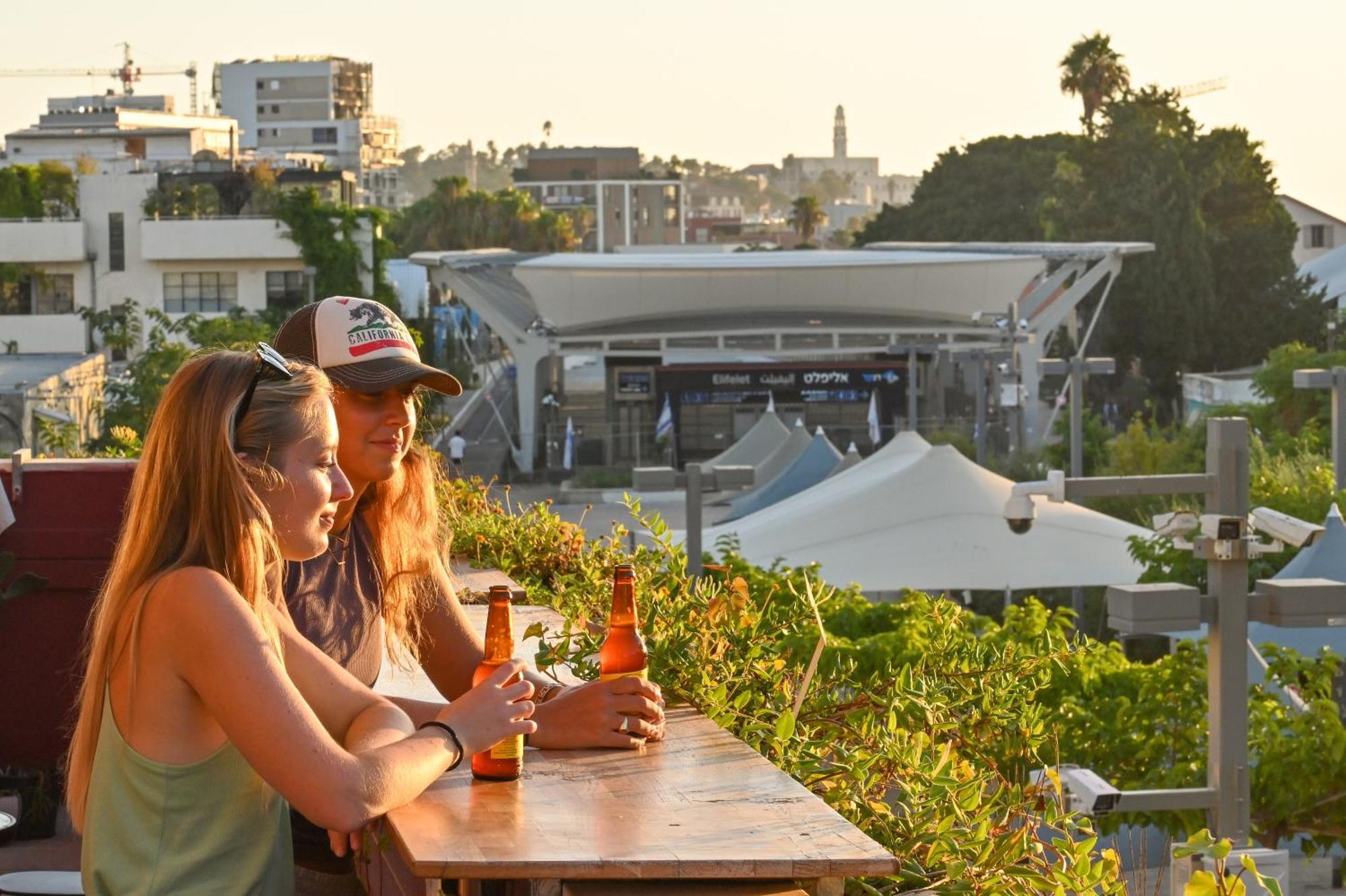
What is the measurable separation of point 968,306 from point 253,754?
2140 inches

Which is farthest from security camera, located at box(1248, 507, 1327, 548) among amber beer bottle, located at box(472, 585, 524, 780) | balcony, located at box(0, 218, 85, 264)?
balcony, located at box(0, 218, 85, 264)

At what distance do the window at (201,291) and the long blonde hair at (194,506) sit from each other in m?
55.9

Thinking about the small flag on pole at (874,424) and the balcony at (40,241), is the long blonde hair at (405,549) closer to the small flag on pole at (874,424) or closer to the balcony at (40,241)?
the small flag on pole at (874,424)

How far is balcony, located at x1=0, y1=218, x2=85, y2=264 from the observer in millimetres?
56094

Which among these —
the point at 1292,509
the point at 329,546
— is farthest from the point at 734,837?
the point at 1292,509

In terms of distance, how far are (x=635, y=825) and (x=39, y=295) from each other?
189ft

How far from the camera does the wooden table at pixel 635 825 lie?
8.10 feet

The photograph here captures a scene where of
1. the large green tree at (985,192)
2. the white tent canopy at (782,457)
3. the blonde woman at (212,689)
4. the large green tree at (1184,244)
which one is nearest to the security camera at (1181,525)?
the blonde woman at (212,689)

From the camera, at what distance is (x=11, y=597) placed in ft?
19.8

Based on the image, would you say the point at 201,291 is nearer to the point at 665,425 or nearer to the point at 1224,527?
the point at 665,425

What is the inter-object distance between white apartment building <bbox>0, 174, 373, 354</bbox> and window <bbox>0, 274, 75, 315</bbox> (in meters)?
0.02

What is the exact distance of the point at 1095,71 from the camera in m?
84.9

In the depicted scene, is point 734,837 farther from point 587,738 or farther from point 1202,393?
point 1202,393

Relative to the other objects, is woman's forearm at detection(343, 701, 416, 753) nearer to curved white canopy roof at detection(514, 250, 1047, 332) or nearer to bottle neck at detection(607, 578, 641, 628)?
bottle neck at detection(607, 578, 641, 628)
